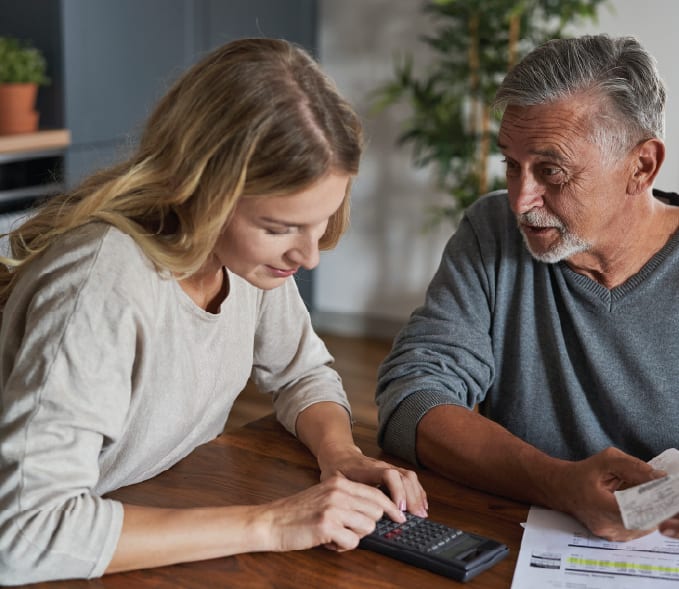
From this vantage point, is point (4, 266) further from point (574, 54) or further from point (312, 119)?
point (574, 54)

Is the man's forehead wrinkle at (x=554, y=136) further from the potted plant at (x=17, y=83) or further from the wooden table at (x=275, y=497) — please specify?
the potted plant at (x=17, y=83)

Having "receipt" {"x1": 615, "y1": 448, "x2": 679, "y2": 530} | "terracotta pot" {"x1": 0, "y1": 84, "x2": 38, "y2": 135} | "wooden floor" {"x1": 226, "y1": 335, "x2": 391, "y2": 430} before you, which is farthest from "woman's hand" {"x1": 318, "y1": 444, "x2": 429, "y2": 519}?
"terracotta pot" {"x1": 0, "y1": 84, "x2": 38, "y2": 135}

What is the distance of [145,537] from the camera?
1.24m

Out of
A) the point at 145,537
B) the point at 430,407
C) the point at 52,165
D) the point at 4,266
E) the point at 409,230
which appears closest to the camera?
the point at 145,537

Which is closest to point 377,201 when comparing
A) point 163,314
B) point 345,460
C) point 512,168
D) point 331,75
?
point 331,75

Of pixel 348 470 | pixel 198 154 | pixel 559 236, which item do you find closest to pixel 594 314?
pixel 559 236

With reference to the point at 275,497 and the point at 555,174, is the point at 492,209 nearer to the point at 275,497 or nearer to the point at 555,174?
the point at 555,174

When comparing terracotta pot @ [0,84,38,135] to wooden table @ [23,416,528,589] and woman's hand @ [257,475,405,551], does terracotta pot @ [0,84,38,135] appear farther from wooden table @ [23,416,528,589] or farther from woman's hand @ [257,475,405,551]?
woman's hand @ [257,475,405,551]

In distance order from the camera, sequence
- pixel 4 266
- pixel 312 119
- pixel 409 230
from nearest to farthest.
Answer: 1. pixel 312 119
2. pixel 4 266
3. pixel 409 230

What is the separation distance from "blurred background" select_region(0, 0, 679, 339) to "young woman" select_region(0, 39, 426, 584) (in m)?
1.66

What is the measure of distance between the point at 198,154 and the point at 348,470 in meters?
0.51

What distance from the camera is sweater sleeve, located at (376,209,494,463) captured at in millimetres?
1684

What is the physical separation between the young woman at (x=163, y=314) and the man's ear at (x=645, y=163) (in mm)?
558

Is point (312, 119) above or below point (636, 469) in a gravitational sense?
above
